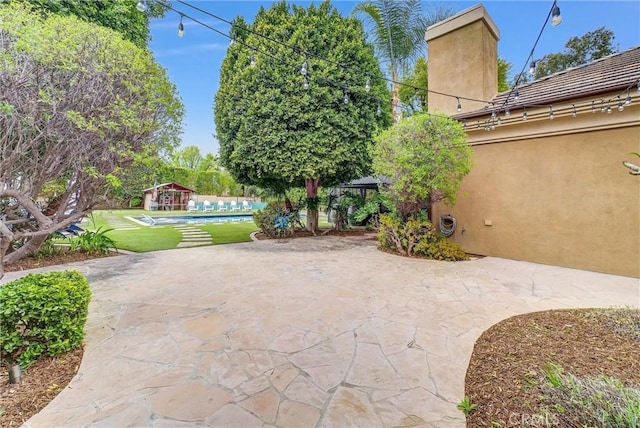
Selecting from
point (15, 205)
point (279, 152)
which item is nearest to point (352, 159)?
point (279, 152)

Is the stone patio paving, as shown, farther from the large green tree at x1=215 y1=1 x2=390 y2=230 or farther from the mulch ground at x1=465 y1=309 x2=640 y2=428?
the large green tree at x1=215 y1=1 x2=390 y2=230

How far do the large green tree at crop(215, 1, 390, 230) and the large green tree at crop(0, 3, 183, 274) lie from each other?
3148mm

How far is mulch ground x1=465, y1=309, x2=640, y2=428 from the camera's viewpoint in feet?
7.69

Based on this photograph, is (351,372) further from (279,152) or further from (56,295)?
→ (279,152)

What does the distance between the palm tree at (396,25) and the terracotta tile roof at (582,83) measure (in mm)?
6157

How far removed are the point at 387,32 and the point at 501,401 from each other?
644 inches

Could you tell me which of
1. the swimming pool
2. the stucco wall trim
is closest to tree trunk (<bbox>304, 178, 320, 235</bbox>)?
the stucco wall trim

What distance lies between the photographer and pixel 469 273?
6.43 meters

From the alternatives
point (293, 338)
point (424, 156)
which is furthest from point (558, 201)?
point (293, 338)

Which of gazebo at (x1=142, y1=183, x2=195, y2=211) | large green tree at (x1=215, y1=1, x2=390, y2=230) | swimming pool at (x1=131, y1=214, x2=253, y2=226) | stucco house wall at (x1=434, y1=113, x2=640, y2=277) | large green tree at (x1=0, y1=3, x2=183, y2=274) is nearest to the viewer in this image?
large green tree at (x1=0, y1=3, x2=183, y2=274)

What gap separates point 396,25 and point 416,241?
1206 centimetres

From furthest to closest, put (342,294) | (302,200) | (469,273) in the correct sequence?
(302,200)
(469,273)
(342,294)

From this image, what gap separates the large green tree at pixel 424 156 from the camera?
7613 millimetres

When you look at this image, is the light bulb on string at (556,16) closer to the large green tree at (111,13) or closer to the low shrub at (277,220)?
the large green tree at (111,13)
